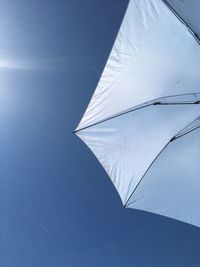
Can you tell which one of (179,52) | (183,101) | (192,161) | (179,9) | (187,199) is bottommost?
(187,199)

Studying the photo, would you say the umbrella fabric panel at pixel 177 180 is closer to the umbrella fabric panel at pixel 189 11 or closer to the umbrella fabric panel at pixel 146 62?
the umbrella fabric panel at pixel 146 62

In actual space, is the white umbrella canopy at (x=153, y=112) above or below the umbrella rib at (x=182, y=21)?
below

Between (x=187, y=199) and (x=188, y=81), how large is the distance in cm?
210

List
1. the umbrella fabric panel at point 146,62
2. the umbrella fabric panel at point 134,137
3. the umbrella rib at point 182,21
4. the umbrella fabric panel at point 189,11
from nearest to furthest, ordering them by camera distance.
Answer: the umbrella fabric panel at point 189,11 → the umbrella rib at point 182,21 → the umbrella fabric panel at point 146,62 → the umbrella fabric panel at point 134,137

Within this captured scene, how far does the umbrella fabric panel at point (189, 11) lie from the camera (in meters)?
4.76

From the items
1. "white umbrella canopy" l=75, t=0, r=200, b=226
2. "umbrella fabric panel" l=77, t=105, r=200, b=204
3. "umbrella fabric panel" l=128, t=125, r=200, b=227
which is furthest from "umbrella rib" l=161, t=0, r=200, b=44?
"umbrella fabric panel" l=128, t=125, r=200, b=227

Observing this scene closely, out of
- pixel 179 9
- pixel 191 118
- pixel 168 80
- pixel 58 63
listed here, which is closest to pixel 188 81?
pixel 168 80

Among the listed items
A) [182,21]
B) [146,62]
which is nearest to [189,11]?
[182,21]

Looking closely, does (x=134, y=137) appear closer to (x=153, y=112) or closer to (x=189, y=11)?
Answer: (x=153, y=112)

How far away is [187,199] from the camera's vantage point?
19.8ft

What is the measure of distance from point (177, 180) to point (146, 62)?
2.14 m

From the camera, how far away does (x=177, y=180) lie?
6.02 meters

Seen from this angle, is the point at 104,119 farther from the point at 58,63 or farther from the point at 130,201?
the point at 58,63

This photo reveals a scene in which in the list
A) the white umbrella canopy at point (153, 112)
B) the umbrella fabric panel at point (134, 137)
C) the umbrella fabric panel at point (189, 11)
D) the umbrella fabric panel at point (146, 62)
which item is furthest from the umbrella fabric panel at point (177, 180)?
the umbrella fabric panel at point (189, 11)
